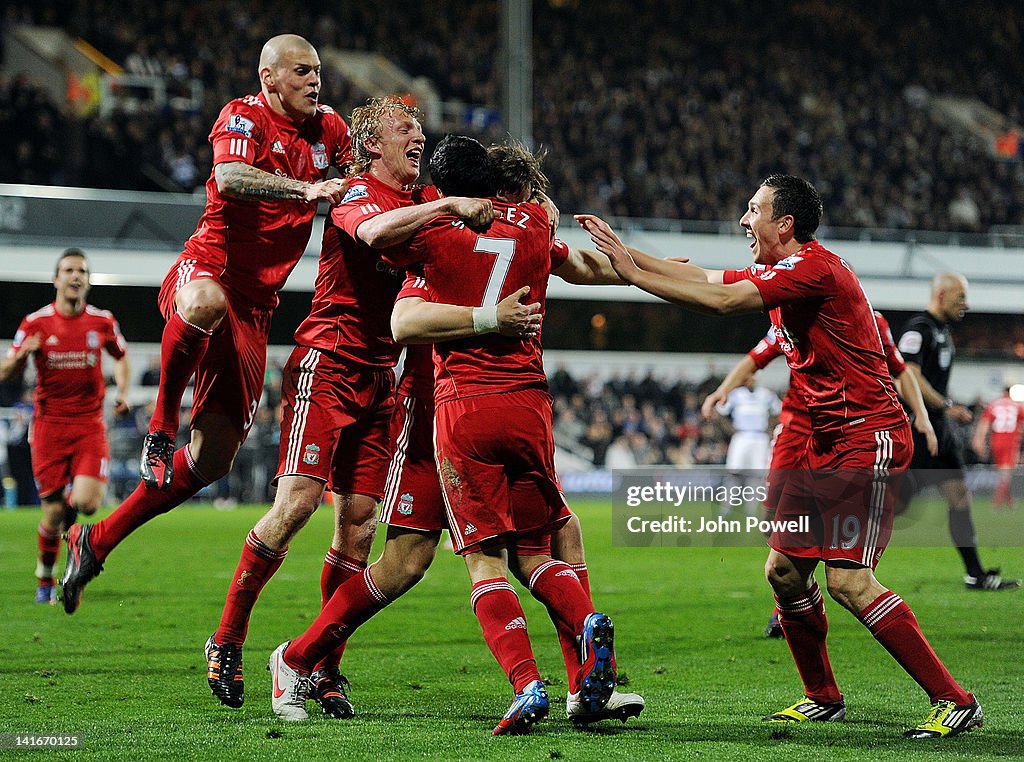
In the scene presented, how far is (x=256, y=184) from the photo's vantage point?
5.68m

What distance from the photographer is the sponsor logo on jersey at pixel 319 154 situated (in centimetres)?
634

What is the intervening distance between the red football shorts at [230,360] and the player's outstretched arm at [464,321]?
1.56 metres

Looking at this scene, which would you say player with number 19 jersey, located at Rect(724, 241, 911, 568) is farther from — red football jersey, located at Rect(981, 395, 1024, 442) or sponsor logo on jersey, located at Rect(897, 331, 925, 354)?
red football jersey, located at Rect(981, 395, 1024, 442)

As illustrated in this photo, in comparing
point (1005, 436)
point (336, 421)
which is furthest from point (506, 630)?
point (1005, 436)

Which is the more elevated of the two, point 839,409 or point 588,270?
point 588,270

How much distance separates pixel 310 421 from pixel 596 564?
27.6 feet

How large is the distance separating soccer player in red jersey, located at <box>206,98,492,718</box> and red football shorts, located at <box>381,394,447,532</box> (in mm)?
405

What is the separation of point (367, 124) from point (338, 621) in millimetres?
2199

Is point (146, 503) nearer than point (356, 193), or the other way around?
point (356, 193)

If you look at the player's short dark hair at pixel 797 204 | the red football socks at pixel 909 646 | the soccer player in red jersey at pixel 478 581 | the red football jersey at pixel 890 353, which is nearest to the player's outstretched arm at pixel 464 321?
the soccer player in red jersey at pixel 478 581

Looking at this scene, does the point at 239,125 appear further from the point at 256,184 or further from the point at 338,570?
the point at 338,570

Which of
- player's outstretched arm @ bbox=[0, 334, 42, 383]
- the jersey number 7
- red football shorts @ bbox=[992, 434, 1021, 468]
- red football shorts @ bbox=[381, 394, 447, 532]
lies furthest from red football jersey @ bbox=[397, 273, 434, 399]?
red football shorts @ bbox=[992, 434, 1021, 468]

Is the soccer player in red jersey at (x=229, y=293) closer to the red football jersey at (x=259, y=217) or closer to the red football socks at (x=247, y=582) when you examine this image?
the red football jersey at (x=259, y=217)

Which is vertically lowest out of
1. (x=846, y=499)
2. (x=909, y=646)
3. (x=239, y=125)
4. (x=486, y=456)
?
(x=909, y=646)
